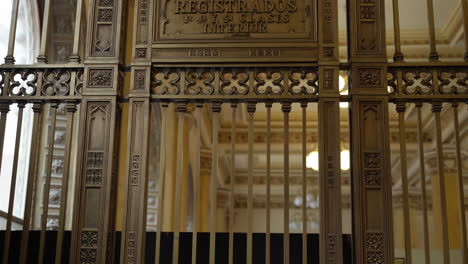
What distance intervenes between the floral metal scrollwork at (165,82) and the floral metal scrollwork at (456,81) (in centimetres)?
183

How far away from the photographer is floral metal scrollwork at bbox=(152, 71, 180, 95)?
4715 mm

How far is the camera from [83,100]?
4.68m

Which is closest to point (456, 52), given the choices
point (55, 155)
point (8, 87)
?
point (55, 155)

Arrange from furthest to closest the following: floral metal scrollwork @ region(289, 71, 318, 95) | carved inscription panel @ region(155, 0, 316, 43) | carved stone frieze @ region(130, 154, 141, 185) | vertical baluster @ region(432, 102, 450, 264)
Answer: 1. carved inscription panel @ region(155, 0, 316, 43)
2. floral metal scrollwork @ region(289, 71, 318, 95)
3. carved stone frieze @ region(130, 154, 141, 185)
4. vertical baluster @ region(432, 102, 450, 264)

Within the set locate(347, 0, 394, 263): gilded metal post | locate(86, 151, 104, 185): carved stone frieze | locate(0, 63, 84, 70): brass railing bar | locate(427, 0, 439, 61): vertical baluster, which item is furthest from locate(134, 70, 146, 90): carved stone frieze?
locate(427, 0, 439, 61): vertical baluster

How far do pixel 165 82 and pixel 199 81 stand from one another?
242mm

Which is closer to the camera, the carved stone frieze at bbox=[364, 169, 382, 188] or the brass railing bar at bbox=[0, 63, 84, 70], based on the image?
the carved stone frieze at bbox=[364, 169, 382, 188]

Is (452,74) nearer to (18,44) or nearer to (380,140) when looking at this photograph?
(380,140)

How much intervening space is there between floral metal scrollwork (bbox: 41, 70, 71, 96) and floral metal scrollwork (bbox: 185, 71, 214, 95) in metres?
0.86

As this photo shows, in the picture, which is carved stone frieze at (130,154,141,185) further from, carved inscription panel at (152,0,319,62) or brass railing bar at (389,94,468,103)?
brass railing bar at (389,94,468,103)

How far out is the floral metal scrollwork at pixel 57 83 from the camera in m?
4.76

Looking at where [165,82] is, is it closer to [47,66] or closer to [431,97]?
[47,66]

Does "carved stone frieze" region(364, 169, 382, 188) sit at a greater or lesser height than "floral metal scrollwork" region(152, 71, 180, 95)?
lesser

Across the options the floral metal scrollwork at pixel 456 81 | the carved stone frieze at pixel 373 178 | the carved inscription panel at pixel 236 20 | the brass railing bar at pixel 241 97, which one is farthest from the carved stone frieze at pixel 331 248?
the carved inscription panel at pixel 236 20
